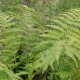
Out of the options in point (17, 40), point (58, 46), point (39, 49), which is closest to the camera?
point (58, 46)

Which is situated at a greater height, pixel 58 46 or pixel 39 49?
pixel 58 46

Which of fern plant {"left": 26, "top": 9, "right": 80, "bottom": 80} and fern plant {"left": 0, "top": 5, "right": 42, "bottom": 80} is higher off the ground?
fern plant {"left": 26, "top": 9, "right": 80, "bottom": 80}

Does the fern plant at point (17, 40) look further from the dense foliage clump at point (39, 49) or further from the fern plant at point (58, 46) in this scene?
the fern plant at point (58, 46)

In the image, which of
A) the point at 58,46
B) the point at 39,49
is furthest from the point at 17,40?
the point at 58,46

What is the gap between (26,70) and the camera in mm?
2834

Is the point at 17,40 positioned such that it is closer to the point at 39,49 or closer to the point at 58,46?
the point at 39,49

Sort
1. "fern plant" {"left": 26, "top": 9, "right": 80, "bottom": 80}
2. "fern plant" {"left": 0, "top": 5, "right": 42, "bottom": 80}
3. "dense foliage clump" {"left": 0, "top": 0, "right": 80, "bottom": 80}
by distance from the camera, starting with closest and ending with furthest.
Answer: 1. "fern plant" {"left": 26, "top": 9, "right": 80, "bottom": 80}
2. "dense foliage clump" {"left": 0, "top": 0, "right": 80, "bottom": 80}
3. "fern plant" {"left": 0, "top": 5, "right": 42, "bottom": 80}

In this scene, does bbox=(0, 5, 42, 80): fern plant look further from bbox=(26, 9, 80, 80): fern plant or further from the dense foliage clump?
bbox=(26, 9, 80, 80): fern plant

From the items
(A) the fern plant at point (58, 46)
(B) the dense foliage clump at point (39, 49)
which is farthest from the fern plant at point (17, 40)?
(A) the fern plant at point (58, 46)

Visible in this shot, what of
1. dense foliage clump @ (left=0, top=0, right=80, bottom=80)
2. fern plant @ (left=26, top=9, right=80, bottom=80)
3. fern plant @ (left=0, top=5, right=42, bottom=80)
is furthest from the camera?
fern plant @ (left=0, top=5, right=42, bottom=80)

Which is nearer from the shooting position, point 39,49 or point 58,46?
point 58,46

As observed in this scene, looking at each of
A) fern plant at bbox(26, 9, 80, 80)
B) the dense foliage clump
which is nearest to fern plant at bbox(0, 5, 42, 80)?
the dense foliage clump

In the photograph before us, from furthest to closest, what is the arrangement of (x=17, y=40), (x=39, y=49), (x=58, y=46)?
1. (x=17, y=40)
2. (x=39, y=49)
3. (x=58, y=46)

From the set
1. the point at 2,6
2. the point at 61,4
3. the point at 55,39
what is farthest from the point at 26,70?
the point at 61,4
